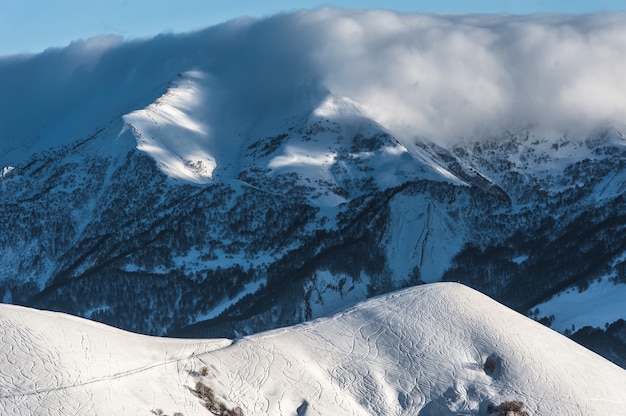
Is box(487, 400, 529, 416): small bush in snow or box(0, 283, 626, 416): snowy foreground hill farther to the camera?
→ box(487, 400, 529, 416): small bush in snow

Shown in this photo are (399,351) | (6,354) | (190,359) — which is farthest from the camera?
(399,351)

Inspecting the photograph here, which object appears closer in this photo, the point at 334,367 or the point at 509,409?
the point at 509,409

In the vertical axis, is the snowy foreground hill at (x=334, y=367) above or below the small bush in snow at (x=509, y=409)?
above

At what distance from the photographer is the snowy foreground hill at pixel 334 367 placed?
116188 mm

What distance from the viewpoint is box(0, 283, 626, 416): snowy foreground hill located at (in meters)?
116

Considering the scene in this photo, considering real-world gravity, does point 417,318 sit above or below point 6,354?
below

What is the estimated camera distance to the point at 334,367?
130375 mm

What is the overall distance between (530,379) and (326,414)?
1891 cm

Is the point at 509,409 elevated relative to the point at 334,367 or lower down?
lower down

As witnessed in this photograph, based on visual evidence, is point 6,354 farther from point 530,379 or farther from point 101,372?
point 530,379

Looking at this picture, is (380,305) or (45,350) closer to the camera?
(45,350)

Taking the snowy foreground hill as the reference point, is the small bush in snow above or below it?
below

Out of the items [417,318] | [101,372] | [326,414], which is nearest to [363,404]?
[326,414]

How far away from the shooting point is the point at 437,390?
423 feet
